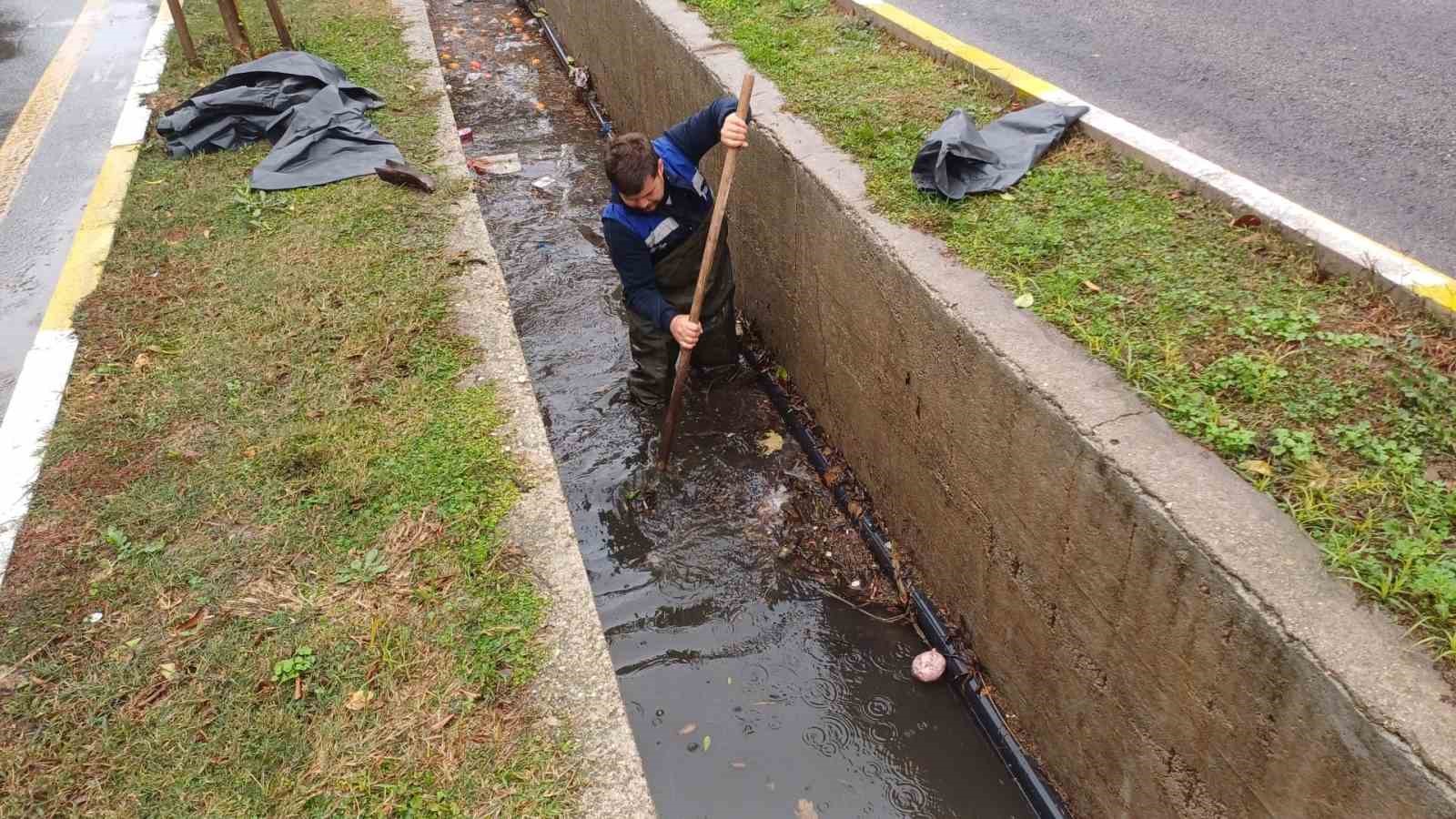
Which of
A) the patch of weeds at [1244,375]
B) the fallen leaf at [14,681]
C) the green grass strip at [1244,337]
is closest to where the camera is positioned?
the green grass strip at [1244,337]

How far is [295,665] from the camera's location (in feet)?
9.48

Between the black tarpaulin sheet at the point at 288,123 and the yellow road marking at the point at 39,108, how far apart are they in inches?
47.0

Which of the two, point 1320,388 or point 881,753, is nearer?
point 1320,388

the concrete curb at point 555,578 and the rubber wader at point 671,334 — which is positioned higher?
the concrete curb at point 555,578

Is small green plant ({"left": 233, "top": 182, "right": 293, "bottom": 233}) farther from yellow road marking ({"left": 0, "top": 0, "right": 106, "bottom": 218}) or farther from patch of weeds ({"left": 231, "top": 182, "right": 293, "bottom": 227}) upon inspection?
yellow road marking ({"left": 0, "top": 0, "right": 106, "bottom": 218})

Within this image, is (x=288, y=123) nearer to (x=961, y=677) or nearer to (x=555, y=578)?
(x=555, y=578)

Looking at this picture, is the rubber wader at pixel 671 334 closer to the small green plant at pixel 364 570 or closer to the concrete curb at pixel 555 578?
the concrete curb at pixel 555 578

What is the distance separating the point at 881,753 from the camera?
3.59 meters

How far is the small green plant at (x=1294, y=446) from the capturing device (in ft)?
8.42

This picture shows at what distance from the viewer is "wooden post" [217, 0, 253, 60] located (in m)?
7.89

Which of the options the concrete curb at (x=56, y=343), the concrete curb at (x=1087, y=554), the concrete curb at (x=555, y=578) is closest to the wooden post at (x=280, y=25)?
the concrete curb at (x=56, y=343)

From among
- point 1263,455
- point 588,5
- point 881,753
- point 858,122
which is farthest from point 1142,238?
point 588,5

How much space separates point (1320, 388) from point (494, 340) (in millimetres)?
3230

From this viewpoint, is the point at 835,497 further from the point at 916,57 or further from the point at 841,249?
the point at 916,57
